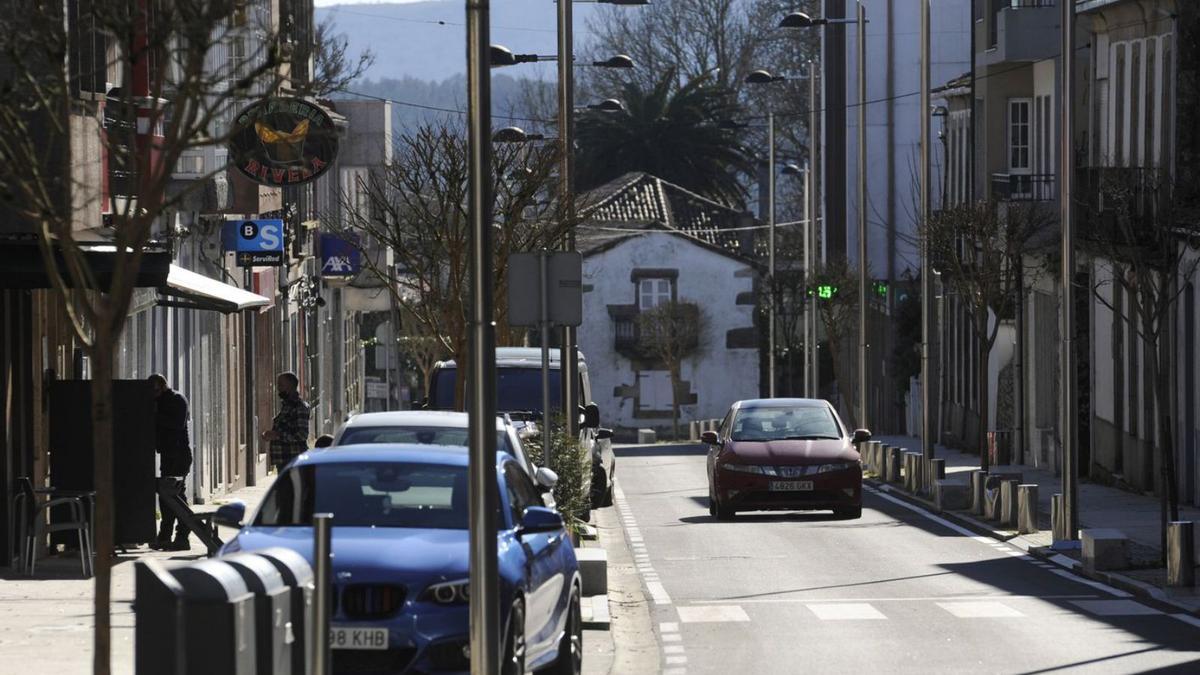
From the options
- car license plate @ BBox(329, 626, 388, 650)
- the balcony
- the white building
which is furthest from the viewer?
the white building

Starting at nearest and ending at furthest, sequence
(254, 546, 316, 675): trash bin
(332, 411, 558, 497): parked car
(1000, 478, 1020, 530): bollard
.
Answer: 1. (254, 546, 316, 675): trash bin
2. (332, 411, 558, 497): parked car
3. (1000, 478, 1020, 530): bollard

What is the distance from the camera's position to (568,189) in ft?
98.4

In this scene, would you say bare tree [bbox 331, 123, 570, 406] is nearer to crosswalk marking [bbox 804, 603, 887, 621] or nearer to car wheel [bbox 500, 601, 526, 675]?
crosswalk marking [bbox 804, 603, 887, 621]

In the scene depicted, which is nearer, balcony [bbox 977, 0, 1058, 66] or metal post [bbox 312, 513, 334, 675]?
metal post [bbox 312, 513, 334, 675]

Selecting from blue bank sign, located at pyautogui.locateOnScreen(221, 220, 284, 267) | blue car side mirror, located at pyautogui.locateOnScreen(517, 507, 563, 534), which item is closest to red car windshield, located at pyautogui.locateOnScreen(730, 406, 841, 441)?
blue bank sign, located at pyautogui.locateOnScreen(221, 220, 284, 267)

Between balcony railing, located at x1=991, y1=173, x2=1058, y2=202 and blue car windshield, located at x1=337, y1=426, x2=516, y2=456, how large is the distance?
2414 cm

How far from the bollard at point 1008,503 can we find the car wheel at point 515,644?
624 inches

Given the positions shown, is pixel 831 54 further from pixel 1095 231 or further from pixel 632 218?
pixel 1095 231

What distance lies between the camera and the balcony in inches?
1705

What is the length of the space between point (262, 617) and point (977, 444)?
4345cm

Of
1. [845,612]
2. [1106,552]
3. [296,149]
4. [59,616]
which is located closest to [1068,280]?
[1106,552]

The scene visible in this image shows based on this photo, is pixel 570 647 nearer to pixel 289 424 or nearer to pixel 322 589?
pixel 322 589

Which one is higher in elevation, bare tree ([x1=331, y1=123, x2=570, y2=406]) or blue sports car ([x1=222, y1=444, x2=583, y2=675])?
bare tree ([x1=331, y1=123, x2=570, y2=406])

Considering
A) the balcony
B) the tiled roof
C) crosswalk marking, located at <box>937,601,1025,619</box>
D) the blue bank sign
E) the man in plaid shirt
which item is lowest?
crosswalk marking, located at <box>937,601,1025,619</box>
